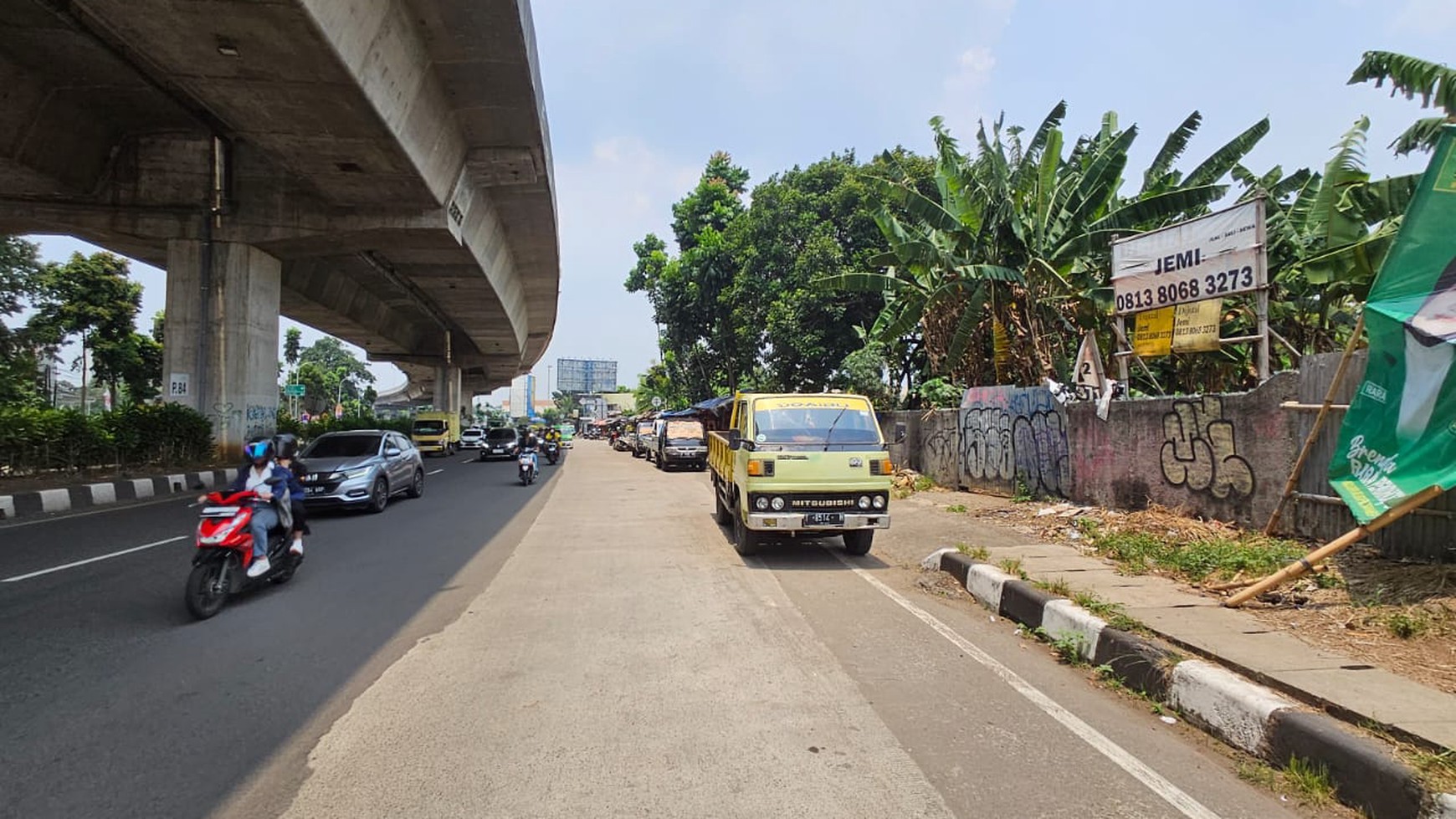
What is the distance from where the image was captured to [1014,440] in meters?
14.0

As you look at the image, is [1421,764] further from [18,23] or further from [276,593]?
[18,23]

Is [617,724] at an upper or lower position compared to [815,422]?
lower

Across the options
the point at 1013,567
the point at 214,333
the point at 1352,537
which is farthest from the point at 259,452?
the point at 214,333

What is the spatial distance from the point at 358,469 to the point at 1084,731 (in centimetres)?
1220

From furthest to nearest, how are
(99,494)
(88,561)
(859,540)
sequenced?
(99,494) → (859,540) → (88,561)

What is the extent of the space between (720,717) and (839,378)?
22.2 m

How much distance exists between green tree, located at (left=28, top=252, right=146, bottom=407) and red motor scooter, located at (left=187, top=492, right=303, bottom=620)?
1462 inches

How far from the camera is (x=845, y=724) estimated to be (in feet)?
13.5

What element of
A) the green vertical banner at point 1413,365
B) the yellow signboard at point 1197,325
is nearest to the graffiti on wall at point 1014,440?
the yellow signboard at point 1197,325

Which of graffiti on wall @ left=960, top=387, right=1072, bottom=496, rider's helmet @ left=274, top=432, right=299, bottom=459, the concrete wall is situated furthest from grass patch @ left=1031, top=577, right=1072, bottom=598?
rider's helmet @ left=274, top=432, right=299, bottom=459

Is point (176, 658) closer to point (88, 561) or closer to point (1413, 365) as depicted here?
point (88, 561)

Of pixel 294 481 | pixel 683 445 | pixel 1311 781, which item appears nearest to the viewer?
pixel 1311 781

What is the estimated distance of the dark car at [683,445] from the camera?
1043 inches

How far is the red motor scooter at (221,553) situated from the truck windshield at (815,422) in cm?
533
